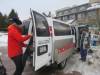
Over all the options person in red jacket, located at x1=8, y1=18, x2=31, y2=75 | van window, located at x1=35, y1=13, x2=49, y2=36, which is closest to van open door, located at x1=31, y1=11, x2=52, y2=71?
van window, located at x1=35, y1=13, x2=49, y2=36

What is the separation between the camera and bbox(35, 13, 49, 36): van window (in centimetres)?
565

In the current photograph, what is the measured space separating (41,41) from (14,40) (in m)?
0.85

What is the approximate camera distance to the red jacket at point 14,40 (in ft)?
16.8

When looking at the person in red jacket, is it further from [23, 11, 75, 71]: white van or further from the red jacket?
[23, 11, 75, 71]: white van

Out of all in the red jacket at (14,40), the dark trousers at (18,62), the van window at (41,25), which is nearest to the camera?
the red jacket at (14,40)

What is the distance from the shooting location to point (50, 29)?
6.64 meters

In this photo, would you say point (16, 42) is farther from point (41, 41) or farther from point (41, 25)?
point (41, 25)

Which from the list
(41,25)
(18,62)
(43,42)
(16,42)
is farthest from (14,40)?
(41,25)

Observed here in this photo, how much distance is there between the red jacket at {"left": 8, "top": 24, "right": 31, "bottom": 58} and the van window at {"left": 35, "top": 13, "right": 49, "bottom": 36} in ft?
1.83

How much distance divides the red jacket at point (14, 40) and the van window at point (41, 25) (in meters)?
0.56

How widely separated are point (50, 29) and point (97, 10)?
3839cm

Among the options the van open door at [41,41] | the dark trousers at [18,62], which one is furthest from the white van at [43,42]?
the dark trousers at [18,62]

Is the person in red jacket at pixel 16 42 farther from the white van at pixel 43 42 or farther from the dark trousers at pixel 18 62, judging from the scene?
the white van at pixel 43 42

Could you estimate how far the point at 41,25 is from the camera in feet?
19.7
